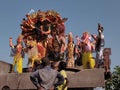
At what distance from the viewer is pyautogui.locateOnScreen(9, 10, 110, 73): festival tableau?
10.5m

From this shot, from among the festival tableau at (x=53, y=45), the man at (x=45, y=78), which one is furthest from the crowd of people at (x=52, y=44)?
the man at (x=45, y=78)

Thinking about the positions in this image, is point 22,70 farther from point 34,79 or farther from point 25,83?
point 34,79

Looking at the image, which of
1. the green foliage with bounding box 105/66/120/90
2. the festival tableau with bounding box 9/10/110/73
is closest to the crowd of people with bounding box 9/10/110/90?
the festival tableau with bounding box 9/10/110/73

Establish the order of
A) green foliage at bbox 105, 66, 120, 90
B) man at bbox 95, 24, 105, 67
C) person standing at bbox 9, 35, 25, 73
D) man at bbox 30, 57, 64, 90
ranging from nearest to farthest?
1. man at bbox 30, 57, 64, 90
2. man at bbox 95, 24, 105, 67
3. person standing at bbox 9, 35, 25, 73
4. green foliage at bbox 105, 66, 120, 90

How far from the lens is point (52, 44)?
11539 mm

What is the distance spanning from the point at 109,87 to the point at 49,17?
16.1 meters

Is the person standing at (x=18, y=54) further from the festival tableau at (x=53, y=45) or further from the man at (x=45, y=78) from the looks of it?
the man at (x=45, y=78)

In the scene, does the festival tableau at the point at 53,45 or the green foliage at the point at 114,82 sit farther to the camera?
the green foliage at the point at 114,82

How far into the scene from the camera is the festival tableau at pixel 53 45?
34.4ft

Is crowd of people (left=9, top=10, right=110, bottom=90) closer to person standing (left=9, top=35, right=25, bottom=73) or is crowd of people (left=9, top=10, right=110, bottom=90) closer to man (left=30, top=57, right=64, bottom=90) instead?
person standing (left=9, top=35, right=25, bottom=73)

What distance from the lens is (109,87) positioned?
89.9ft

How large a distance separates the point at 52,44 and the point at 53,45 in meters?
0.11

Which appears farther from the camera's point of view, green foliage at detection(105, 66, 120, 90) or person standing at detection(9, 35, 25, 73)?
green foliage at detection(105, 66, 120, 90)

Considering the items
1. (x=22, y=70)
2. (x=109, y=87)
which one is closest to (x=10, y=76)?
(x=22, y=70)
